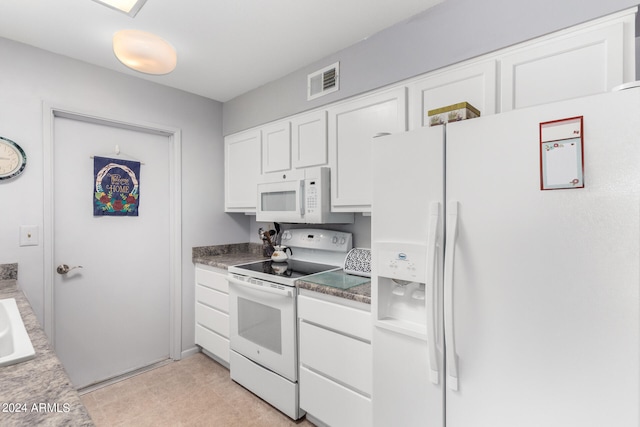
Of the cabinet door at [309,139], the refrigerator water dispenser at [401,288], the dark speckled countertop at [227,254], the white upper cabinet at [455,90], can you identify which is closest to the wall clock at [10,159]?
the dark speckled countertop at [227,254]

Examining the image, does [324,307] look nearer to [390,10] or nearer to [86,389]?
[390,10]

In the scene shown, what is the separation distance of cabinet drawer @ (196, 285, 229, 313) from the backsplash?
48.8 inches

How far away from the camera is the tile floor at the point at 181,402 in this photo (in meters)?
1.99

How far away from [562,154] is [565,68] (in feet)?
2.18

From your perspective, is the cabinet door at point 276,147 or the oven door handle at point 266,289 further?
the cabinet door at point 276,147

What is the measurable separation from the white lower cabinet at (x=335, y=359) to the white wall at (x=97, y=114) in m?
1.49

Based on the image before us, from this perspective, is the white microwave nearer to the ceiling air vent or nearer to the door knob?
the ceiling air vent

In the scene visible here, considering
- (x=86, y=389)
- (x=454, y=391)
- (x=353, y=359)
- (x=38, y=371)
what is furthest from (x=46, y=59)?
(x=454, y=391)

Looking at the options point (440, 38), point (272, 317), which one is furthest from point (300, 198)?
point (440, 38)

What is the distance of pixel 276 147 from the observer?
8.45ft

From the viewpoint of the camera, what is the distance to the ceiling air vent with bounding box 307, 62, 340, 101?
2.15 m

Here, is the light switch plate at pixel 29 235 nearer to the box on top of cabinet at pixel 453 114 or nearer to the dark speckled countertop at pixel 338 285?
the dark speckled countertop at pixel 338 285

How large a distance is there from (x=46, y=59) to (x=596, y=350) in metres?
3.26

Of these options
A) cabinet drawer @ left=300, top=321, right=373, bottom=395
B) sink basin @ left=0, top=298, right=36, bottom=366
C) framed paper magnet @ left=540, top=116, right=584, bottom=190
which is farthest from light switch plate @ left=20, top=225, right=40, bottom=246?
framed paper magnet @ left=540, top=116, right=584, bottom=190
